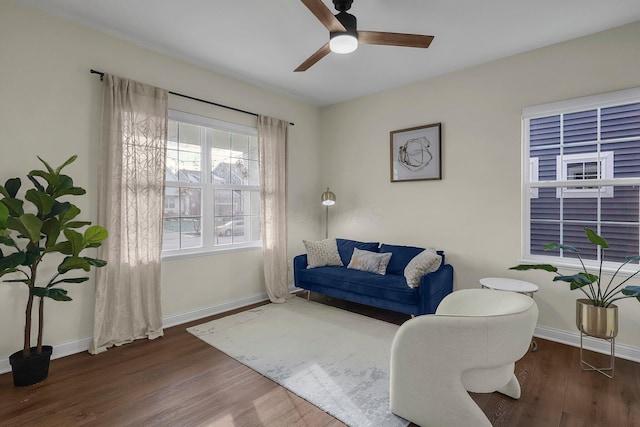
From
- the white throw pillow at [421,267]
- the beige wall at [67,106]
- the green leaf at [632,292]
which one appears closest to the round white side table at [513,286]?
the white throw pillow at [421,267]

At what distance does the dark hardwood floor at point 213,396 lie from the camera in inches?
75.4

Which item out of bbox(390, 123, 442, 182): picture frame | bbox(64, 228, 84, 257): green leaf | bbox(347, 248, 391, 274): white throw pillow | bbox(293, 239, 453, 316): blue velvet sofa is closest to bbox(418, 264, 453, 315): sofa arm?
bbox(293, 239, 453, 316): blue velvet sofa

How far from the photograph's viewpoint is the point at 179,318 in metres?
3.46

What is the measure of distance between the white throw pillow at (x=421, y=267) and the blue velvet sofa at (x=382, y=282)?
5 centimetres

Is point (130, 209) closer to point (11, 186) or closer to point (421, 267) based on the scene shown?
point (11, 186)

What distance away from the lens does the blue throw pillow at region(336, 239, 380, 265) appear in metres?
4.18

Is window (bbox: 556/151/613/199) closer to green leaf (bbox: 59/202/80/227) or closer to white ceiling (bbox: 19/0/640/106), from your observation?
white ceiling (bbox: 19/0/640/106)

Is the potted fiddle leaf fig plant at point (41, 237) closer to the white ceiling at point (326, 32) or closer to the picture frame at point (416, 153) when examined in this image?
the white ceiling at point (326, 32)

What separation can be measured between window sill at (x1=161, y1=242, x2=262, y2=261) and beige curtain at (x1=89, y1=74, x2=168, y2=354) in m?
0.22

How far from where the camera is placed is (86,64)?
280 cm

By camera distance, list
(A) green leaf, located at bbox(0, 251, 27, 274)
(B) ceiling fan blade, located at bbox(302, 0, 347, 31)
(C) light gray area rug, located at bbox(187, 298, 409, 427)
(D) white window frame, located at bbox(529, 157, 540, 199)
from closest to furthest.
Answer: (B) ceiling fan blade, located at bbox(302, 0, 347, 31) → (A) green leaf, located at bbox(0, 251, 27, 274) → (C) light gray area rug, located at bbox(187, 298, 409, 427) → (D) white window frame, located at bbox(529, 157, 540, 199)

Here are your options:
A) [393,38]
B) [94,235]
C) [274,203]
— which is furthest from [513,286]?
[94,235]

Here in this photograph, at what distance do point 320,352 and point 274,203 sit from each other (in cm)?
213

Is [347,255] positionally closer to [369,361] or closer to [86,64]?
[369,361]
